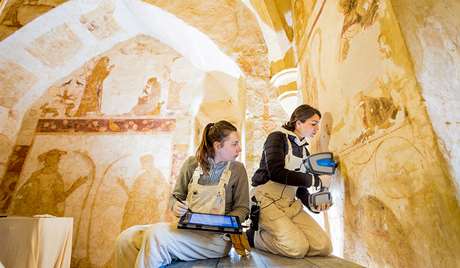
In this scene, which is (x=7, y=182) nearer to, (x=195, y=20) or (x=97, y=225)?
(x=97, y=225)

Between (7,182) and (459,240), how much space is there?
6971mm

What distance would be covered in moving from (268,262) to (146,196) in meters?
3.88

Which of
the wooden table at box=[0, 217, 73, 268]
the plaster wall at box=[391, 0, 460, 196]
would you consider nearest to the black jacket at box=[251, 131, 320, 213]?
the plaster wall at box=[391, 0, 460, 196]

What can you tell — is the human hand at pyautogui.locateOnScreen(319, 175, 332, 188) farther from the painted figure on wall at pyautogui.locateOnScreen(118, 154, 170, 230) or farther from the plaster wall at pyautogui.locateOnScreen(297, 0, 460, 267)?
the painted figure on wall at pyautogui.locateOnScreen(118, 154, 170, 230)

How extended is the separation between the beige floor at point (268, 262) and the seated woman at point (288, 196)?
102 mm

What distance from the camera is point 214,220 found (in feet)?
5.17

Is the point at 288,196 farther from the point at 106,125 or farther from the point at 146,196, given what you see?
the point at 106,125

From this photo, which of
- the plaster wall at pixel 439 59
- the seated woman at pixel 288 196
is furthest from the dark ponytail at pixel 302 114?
the plaster wall at pixel 439 59

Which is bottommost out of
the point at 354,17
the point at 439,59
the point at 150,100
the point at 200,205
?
the point at 200,205

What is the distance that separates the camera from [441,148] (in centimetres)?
110

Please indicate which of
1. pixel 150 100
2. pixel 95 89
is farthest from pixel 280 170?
pixel 95 89

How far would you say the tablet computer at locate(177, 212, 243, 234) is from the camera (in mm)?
1487

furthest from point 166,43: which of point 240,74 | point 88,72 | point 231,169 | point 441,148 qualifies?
point 441,148

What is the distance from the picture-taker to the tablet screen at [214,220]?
1528 millimetres
